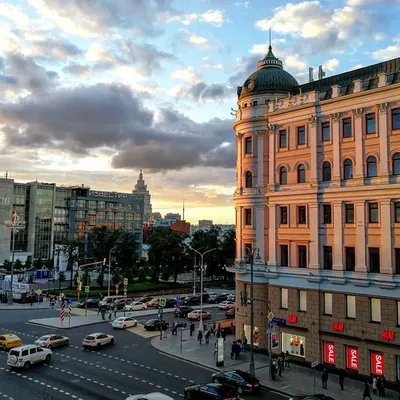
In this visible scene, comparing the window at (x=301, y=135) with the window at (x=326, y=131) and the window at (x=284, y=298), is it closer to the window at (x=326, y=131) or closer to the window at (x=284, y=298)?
the window at (x=326, y=131)

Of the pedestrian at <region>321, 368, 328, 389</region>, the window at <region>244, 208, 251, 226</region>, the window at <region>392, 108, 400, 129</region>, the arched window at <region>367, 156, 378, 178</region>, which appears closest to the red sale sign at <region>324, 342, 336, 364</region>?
the pedestrian at <region>321, 368, 328, 389</region>

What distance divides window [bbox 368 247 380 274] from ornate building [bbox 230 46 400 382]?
0.10 metres

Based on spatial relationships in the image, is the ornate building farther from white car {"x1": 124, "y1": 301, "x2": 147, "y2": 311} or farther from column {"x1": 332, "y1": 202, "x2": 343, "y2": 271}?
white car {"x1": 124, "y1": 301, "x2": 147, "y2": 311}

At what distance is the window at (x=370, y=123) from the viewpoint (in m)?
38.2

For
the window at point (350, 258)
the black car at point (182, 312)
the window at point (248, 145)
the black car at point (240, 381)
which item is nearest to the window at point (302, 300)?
the window at point (350, 258)

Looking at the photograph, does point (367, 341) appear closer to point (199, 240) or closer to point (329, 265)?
point (329, 265)

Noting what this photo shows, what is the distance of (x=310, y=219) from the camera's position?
41.4 m

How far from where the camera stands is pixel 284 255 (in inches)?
1727

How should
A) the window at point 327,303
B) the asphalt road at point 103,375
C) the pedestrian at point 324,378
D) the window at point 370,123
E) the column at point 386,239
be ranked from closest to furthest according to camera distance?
the asphalt road at point 103,375 < the pedestrian at point 324,378 < the column at point 386,239 < the window at point 370,123 < the window at point 327,303

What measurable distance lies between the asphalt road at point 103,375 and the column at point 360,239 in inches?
515

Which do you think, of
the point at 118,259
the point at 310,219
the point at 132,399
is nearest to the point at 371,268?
the point at 310,219

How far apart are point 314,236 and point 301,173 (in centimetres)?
645

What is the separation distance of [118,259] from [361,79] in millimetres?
69088

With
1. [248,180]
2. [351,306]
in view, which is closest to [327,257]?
[351,306]
